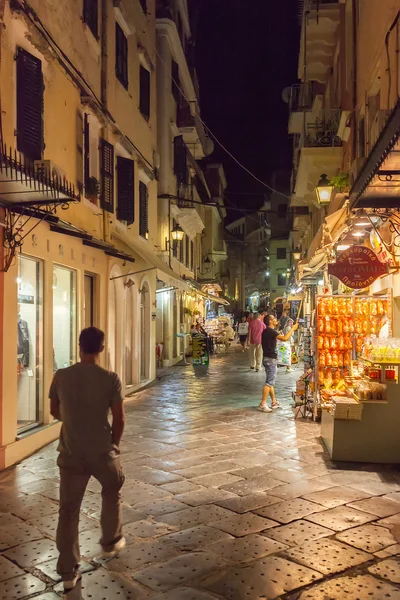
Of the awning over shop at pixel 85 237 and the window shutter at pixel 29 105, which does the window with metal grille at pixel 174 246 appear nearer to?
the awning over shop at pixel 85 237

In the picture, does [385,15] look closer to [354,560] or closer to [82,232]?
[82,232]

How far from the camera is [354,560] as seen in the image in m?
4.48

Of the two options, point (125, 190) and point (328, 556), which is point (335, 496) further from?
point (125, 190)

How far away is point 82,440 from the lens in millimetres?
4148

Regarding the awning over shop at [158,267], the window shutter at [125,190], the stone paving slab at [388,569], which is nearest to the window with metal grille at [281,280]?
the awning over shop at [158,267]

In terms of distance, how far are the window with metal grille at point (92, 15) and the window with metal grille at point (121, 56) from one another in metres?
1.52

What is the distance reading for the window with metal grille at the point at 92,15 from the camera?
35.3ft

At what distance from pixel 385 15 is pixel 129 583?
8.96m

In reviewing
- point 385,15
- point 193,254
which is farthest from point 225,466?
point 193,254

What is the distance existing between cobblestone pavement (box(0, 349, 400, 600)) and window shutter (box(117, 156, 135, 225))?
6154 mm

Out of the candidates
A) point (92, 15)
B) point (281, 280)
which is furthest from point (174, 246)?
point (281, 280)

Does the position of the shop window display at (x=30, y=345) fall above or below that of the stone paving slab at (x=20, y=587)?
above

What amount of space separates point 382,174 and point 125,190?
27.0 feet

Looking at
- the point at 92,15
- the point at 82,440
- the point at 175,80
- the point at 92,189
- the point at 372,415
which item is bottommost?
the point at 372,415
